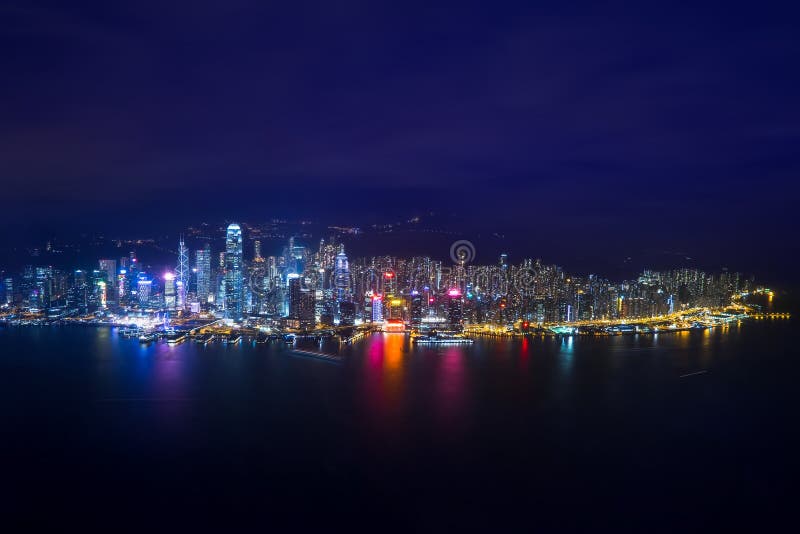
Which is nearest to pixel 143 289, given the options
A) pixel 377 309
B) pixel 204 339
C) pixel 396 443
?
pixel 204 339

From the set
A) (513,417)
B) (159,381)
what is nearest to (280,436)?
(513,417)

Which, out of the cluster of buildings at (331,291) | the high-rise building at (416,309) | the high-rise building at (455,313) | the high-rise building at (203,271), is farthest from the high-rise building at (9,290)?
the high-rise building at (455,313)

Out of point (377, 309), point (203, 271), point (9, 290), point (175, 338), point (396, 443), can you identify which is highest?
point (203, 271)

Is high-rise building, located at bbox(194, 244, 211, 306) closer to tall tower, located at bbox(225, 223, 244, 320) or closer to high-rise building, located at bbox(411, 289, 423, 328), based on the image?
tall tower, located at bbox(225, 223, 244, 320)

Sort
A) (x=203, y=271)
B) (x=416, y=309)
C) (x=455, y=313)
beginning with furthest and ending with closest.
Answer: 1. (x=203, y=271)
2. (x=416, y=309)
3. (x=455, y=313)

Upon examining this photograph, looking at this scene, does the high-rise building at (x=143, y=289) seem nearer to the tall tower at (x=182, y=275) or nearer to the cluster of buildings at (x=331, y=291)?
the cluster of buildings at (x=331, y=291)

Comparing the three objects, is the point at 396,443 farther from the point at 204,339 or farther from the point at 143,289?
the point at 143,289
